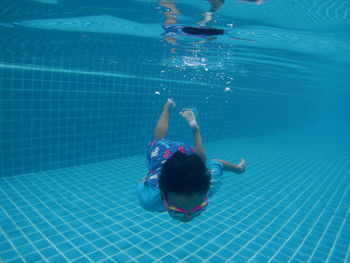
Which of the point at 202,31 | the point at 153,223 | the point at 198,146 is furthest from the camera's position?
the point at 202,31

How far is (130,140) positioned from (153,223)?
565cm

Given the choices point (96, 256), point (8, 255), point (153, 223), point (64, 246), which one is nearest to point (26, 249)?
point (8, 255)

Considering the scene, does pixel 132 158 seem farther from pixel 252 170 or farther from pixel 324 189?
pixel 324 189

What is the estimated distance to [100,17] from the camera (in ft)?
18.9

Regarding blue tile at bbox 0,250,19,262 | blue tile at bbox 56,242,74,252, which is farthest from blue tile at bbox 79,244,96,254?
blue tile at bbox 0,250,19,262

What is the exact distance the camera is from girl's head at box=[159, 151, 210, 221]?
2.37 m

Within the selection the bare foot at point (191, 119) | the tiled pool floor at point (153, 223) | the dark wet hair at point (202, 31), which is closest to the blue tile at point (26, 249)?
the tiled pool floor at point (153, 223)

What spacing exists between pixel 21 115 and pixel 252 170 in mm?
8442

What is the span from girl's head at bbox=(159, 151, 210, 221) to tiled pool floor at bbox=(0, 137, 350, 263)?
217cm

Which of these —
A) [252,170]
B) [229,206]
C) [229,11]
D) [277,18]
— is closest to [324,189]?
[252,170]

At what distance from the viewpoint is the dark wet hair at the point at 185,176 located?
2365 millimetres

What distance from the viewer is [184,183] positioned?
2371mm

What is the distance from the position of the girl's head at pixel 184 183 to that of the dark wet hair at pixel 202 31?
5.33 m

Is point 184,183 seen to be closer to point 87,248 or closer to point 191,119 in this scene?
point 191,119
